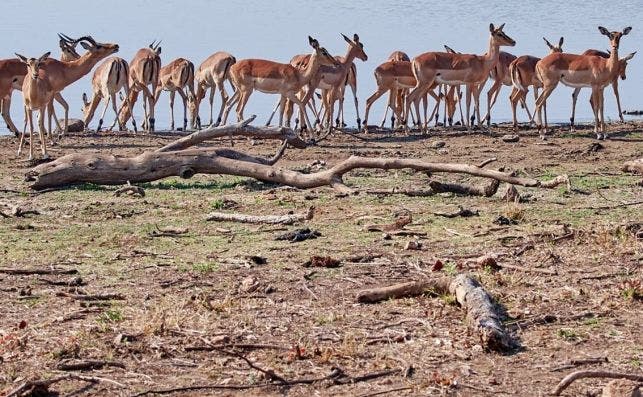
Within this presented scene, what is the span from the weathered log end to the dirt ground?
6 centimetres

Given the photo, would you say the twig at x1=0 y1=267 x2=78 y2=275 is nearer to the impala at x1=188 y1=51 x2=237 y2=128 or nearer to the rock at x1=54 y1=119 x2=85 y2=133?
the rock at x1=54 y1=119 x2=85 y2=133

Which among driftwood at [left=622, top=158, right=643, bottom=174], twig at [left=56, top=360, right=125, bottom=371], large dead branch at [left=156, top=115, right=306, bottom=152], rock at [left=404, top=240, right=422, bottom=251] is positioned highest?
large dead branch at [left=156, top=115, right=306, bottom=152]

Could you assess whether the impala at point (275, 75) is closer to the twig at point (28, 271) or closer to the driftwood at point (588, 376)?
the twig at point (28, 271)

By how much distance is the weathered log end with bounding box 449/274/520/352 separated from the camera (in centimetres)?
545

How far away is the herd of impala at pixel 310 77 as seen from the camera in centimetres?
1838

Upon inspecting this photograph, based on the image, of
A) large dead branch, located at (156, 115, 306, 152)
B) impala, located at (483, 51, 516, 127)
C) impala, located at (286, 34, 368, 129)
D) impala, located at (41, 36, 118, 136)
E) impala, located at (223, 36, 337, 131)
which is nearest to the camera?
large dead branch, located at (156, 115, 306, 152)

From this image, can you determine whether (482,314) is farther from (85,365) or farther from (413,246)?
(413,246)

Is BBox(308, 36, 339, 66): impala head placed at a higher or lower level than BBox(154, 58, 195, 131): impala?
higher

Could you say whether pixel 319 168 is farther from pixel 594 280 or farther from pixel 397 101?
pixel 397 101

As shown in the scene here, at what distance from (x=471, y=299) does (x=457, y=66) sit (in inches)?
619

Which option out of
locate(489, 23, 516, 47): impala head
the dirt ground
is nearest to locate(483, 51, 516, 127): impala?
Answer: locate(489, 23, 516, 47): impala head

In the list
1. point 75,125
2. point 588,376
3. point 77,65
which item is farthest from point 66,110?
point 588,376

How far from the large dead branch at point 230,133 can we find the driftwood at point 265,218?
7.22 ft

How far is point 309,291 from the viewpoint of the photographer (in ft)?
22.1
